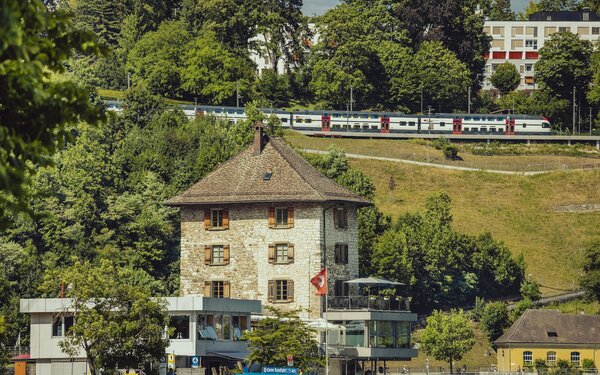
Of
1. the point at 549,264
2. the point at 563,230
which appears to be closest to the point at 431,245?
the point at 549,264

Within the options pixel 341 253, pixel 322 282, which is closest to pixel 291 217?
pixel 341 253

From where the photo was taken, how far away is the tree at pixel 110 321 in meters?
63.9

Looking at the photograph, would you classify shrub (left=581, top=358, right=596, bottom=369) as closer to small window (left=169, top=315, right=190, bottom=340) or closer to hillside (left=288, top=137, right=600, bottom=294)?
hillside (left=288, top=137, right=600, bottom=294)

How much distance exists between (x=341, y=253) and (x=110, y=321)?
3118cm

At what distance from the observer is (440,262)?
127938 mm

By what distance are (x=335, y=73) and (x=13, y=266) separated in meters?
93.9

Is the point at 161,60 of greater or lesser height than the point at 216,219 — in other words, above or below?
above

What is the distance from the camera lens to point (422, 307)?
124000mm

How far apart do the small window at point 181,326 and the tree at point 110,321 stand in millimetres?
5200

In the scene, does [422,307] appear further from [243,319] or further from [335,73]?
[335,73]

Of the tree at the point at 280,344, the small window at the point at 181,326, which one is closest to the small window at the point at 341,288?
the tree at the point at 280,344

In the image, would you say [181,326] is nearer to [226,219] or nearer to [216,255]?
[216,255]

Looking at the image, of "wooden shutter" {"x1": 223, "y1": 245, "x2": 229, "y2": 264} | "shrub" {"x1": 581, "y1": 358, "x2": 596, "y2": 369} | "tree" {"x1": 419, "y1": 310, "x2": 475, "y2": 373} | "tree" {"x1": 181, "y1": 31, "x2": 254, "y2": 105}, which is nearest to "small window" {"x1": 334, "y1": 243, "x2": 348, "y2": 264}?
"wooden shutter" {"x1": 223, "y1": 245, "x2": 229, "y2": 264}

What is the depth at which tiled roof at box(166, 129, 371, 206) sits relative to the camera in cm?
9256
